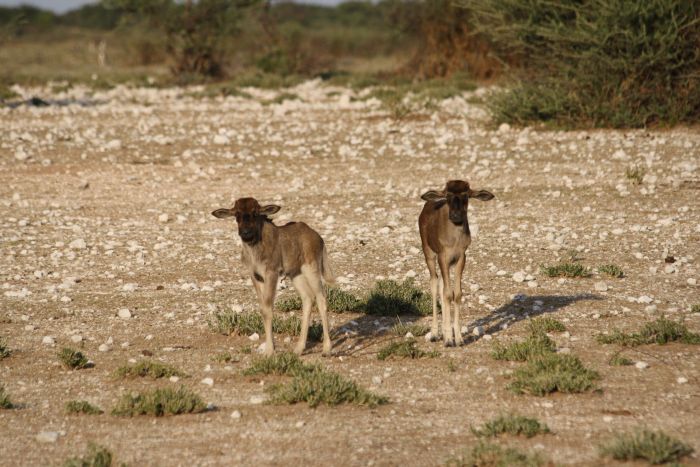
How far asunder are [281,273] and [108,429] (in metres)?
2.31

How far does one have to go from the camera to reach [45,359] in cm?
928

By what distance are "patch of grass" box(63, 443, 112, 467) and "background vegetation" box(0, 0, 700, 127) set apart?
56.7 feet

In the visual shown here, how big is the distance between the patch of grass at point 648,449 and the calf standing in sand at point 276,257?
3246 mm

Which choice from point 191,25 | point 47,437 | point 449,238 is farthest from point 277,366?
point 191,25

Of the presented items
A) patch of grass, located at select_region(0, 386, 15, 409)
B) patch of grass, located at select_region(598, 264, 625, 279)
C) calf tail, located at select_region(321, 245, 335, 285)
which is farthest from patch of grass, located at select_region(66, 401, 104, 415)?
patch of grass, located at select_region(598, 264, 625, 279)

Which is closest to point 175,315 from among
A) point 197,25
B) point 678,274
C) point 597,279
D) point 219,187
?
point 597,279

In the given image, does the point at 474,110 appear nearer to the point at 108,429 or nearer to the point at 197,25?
the point at 197,25

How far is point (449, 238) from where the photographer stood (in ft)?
30.5

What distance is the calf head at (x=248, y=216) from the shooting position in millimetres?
8625

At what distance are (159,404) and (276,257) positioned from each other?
185 centimetres

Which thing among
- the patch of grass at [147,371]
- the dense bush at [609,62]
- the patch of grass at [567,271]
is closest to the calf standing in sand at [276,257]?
the patch of grass at [147,371]

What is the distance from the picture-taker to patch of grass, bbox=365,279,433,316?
10.7m

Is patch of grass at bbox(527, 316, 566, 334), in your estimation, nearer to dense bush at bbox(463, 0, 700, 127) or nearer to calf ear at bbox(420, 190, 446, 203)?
calf ear at bbox(420, 190, 446, 203)

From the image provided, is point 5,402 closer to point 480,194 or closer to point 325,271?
point 325,271
